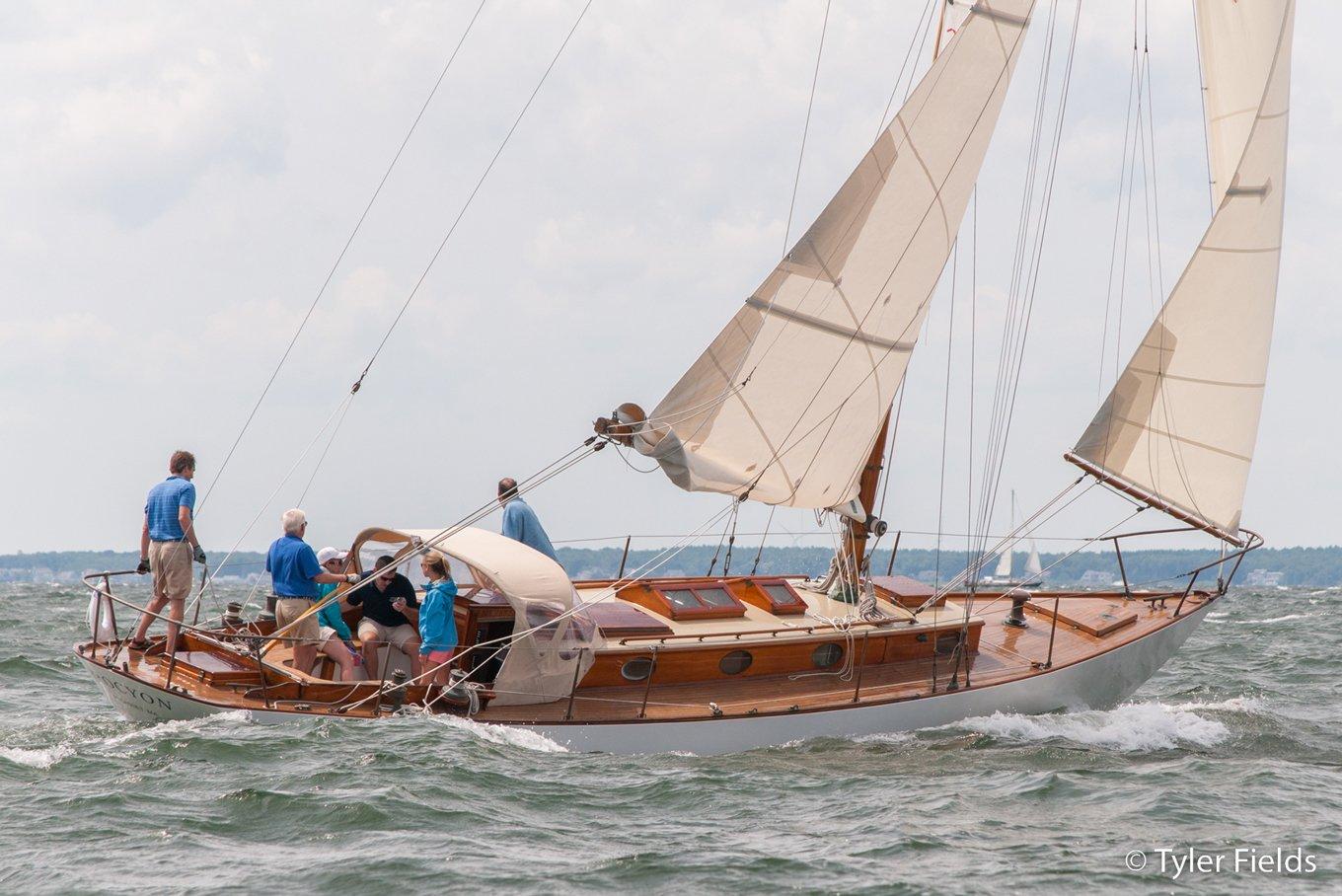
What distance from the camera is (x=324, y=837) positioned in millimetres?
8156

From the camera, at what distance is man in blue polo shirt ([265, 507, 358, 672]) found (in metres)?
10.9

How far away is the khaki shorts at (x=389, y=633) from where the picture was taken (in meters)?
11.2

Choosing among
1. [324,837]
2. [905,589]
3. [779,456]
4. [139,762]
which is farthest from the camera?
[905,589]

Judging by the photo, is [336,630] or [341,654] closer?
[341,654]

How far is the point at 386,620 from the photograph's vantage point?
11367 millimetres

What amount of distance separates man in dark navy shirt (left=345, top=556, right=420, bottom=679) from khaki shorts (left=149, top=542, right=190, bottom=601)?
152 cm

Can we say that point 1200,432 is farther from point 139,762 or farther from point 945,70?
point 139,762

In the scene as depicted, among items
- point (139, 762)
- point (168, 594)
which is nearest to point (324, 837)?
point (139, 762)

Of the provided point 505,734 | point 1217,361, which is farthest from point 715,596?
point 1217,361

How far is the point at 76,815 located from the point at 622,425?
5.31m

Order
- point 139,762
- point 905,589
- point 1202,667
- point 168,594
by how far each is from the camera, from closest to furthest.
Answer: point 139,762 < point 168,594 < point 905,589 < point 1202,667

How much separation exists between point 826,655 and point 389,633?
398 cm

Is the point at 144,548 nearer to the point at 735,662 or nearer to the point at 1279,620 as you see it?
the point at 735,662

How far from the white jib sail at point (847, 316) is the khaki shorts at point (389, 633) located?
2667mm
